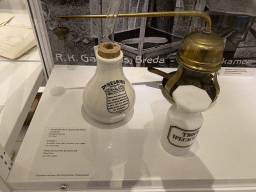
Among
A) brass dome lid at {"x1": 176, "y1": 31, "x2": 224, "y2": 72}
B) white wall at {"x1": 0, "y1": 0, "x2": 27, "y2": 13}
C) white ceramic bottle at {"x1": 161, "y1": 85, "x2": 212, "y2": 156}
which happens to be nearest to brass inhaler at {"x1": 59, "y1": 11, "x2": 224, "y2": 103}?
brass dome lid at {"x1": 176, "y1": 31, "x2": 224, "y2": 72}

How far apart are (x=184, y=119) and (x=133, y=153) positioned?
0.55 ft

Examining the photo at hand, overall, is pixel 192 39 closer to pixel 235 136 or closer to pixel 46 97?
pixel 235 136

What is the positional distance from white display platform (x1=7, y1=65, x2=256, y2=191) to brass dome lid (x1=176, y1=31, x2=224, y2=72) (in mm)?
168

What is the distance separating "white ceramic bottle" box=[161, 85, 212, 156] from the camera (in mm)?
422

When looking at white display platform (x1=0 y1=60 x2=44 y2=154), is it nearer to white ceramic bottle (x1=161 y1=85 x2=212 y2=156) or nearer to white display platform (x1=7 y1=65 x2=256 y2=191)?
white display platform (x1=7 y1=65 x2=256 y2=191)

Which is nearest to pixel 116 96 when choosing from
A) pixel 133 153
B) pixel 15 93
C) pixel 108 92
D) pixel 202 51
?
pixel 108 92

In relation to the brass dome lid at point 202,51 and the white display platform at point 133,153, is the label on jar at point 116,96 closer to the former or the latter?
the white display platform at point 133,153

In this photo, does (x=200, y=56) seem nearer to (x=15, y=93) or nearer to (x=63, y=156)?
(x=63, y=156)

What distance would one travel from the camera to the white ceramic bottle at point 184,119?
0.42 meters

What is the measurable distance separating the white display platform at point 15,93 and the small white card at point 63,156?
9 centimetres

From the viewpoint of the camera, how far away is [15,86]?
689 millimetres

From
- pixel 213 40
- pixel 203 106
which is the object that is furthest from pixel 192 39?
pixel 203 106

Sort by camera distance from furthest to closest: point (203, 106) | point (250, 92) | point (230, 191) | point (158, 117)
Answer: point (250, 92), point (158, 117), point (230, 191), point (203, 106)

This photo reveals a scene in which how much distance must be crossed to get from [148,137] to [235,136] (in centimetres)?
25
